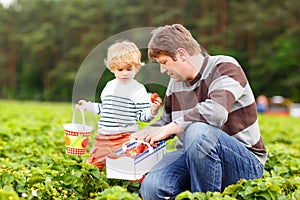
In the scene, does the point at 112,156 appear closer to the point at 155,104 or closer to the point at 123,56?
the point at 155,104

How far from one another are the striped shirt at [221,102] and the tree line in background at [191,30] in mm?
29562

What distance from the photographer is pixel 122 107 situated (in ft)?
11.8

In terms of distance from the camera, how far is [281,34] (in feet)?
116

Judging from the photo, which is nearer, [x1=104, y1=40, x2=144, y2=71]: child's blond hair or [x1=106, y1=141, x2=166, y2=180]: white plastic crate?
[x1=106, y1=141, x2=166, y2=180]: white plastic crate

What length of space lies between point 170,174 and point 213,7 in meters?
34.4

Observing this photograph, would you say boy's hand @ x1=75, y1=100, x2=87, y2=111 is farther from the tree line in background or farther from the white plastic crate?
the tree line in background

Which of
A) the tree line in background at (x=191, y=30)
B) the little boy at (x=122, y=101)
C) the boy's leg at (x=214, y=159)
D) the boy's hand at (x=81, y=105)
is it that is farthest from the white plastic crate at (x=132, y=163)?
the tree line in background at (x=191, y=30)

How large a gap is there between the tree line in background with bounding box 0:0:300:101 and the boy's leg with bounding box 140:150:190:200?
29572 mm

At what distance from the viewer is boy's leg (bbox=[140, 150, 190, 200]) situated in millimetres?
3371

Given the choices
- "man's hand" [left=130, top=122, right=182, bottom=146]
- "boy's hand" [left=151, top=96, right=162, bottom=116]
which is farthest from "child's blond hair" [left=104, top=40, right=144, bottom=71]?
"man's hand" [left=130, top=122, right=182, bottom=146]

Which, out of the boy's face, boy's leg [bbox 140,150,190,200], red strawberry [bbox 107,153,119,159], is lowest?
boy's leg [bbox 140,150,190,200]

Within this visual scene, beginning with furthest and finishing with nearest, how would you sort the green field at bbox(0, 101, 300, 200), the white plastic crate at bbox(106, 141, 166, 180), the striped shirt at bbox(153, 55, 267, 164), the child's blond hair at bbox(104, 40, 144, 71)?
the child's blond hair at bbox(104, 40, 144, 71) < the white plastic crate at bbox(106, 141, 166, 180) < the striped shirt at bbox(153, 55, 267, 164) < the green field at bbox(0, 101, 300, 200)

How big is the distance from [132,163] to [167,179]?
25cm

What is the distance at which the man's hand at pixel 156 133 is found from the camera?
3.39 m
